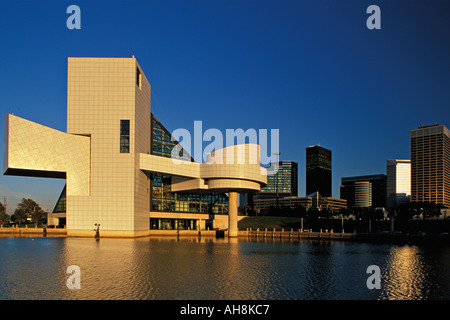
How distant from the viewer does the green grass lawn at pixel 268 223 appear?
372 feet

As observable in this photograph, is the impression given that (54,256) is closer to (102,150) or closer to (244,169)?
(102,150)

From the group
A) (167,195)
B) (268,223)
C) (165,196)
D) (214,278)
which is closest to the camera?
(214,278)

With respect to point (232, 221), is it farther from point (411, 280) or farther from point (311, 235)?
point (411, 280)

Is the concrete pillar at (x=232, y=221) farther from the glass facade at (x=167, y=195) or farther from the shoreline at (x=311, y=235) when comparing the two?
the glass facade at (x=167, y=195)

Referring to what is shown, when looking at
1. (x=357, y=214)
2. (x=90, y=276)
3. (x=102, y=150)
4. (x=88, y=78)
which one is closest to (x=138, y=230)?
(x=102, y=150)

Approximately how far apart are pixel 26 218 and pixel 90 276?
137 meters

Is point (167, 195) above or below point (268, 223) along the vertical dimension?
above

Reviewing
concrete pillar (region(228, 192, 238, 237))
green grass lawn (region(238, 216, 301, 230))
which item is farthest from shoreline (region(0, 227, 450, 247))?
green grass lawn (region(238, 216, 301, 230))

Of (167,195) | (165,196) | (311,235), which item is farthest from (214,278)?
(167,195)

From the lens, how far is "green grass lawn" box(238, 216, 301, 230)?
372 feet

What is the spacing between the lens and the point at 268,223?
116 metres

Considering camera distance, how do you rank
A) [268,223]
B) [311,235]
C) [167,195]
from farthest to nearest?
1. [268,223]
2. [167,195]
3. [311,235]

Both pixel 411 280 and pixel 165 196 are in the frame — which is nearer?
pixel 411 280

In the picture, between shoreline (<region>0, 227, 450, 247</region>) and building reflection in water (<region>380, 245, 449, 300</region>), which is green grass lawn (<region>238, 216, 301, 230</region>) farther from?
building reflection in water (<region>380, 245, 449, 300</region>)
